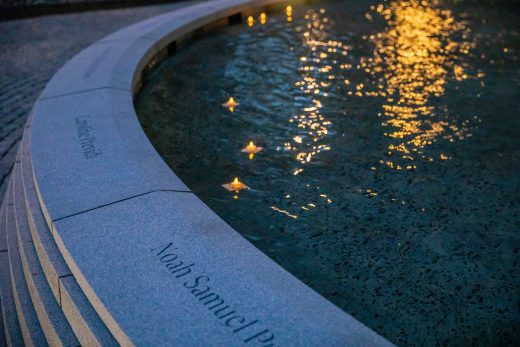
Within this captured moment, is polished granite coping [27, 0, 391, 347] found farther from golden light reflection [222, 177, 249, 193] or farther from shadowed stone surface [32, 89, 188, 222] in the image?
golden light reflection [222, 177, 249, 193]

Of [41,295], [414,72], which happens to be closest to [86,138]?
[41,295]

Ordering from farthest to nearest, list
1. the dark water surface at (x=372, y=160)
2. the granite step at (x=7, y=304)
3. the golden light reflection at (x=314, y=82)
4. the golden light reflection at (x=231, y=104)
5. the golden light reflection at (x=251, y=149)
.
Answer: the golden light reflection at (x=231, y=104) → the golden light reflection at (x=314, y=82) → the golden light reflection at (x=251, y=149) → the granite step at (x=7, y=304) → the dark water surface at (x=372, y=160)

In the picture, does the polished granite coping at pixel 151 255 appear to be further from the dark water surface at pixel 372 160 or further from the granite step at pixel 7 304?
the granite step at pixel 7 304

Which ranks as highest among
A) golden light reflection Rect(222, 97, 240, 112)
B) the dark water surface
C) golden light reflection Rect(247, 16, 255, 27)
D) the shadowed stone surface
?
golden light reflection Rect(247, 16, 255, 27)

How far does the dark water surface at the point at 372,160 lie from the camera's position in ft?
15.3

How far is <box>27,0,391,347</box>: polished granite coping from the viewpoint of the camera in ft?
11.7

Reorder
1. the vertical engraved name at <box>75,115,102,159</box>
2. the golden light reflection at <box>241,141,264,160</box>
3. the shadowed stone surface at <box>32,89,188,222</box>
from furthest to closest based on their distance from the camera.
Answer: the golden light reflection at <box>241,141,264,160</box>, the vertical engraved name at <box>75,115,102,159</box>, the shadowed stone surface at <box>32,89,188,222</box>

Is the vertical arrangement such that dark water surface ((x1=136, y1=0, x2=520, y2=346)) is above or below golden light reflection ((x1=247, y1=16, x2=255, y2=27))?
below

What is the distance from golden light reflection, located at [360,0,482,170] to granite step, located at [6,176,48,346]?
4.15 meters

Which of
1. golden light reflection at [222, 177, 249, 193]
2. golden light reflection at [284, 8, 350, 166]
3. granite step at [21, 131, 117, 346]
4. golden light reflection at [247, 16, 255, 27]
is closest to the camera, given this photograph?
granite step at [21, 131, 117, 346]

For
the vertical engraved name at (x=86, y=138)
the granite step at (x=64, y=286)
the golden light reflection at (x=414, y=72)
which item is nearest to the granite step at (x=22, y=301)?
the granite step at (x=64, y=286)

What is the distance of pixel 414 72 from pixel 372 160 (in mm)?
3981

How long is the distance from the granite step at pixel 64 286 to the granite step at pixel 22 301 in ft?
1.12

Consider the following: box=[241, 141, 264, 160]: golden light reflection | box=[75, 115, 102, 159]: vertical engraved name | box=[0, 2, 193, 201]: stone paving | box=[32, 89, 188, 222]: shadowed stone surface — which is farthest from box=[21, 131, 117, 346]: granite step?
box=[241, 141, 264, 160]: golden light reflection
